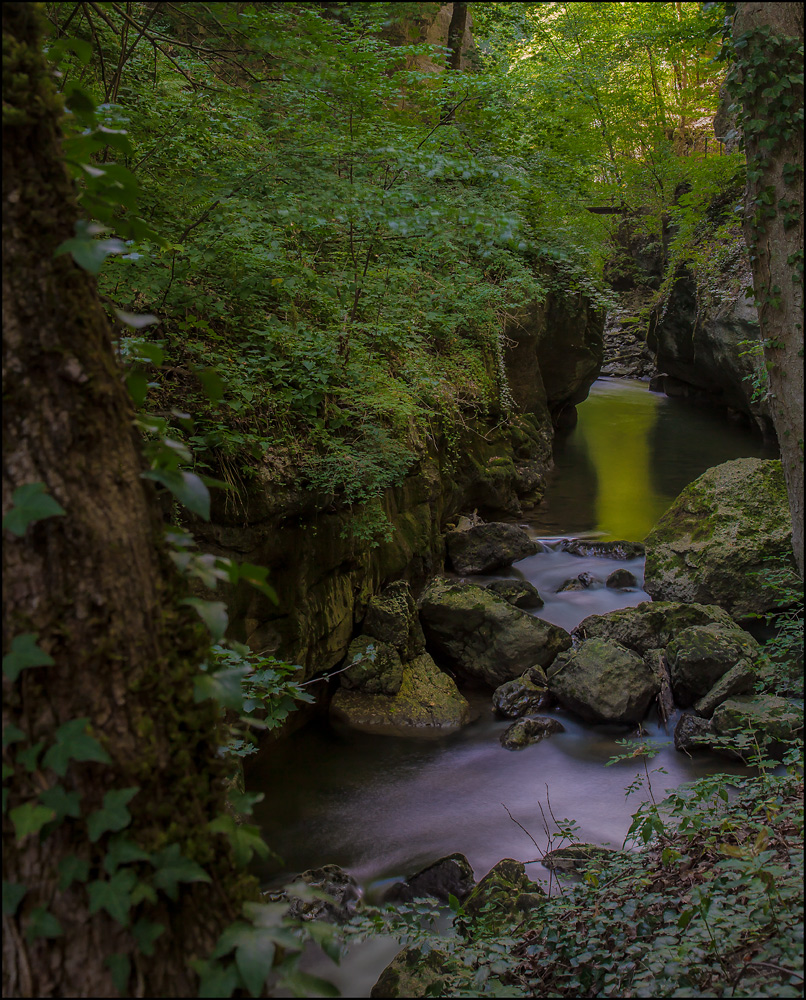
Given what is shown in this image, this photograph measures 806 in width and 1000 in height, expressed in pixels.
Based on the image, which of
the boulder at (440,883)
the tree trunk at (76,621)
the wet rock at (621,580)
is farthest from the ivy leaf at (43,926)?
the wet rock at (621,580)

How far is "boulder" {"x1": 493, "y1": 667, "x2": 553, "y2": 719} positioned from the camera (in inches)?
266

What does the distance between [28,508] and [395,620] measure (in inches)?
233

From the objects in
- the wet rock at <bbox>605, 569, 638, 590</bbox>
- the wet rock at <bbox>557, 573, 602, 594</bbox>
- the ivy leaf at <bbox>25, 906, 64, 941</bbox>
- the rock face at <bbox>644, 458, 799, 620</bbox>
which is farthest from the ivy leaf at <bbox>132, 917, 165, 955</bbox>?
the wet rock at <bbox>605, 569, 638, 590</bbox>

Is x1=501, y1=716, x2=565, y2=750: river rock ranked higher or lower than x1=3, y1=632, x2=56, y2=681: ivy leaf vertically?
lower

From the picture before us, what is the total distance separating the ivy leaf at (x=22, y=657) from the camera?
46.8 inches

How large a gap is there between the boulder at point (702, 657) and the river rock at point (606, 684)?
26cm

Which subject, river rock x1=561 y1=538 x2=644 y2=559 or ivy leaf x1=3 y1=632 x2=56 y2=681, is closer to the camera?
ivy leaf x1=3 y1=632 x2=56 y2=681

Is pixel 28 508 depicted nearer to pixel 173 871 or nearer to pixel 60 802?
pixel 60 802

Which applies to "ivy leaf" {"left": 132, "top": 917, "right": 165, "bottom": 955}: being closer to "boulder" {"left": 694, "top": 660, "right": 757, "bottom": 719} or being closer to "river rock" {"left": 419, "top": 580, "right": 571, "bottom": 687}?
"boulder" {"left": 694, "top": 660, "right": 757, "bottom": 719}

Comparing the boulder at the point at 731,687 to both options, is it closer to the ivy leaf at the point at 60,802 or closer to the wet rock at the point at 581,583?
the wet rock at the point at 581,583

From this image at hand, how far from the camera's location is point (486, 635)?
24.1ft

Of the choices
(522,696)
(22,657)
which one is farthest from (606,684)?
(22,657)

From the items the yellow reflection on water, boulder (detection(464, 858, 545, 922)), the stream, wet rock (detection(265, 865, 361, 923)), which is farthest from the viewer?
the yellow reflection on water

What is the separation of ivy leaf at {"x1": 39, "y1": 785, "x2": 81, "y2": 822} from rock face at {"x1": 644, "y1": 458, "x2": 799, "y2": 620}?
7592 millimetres
